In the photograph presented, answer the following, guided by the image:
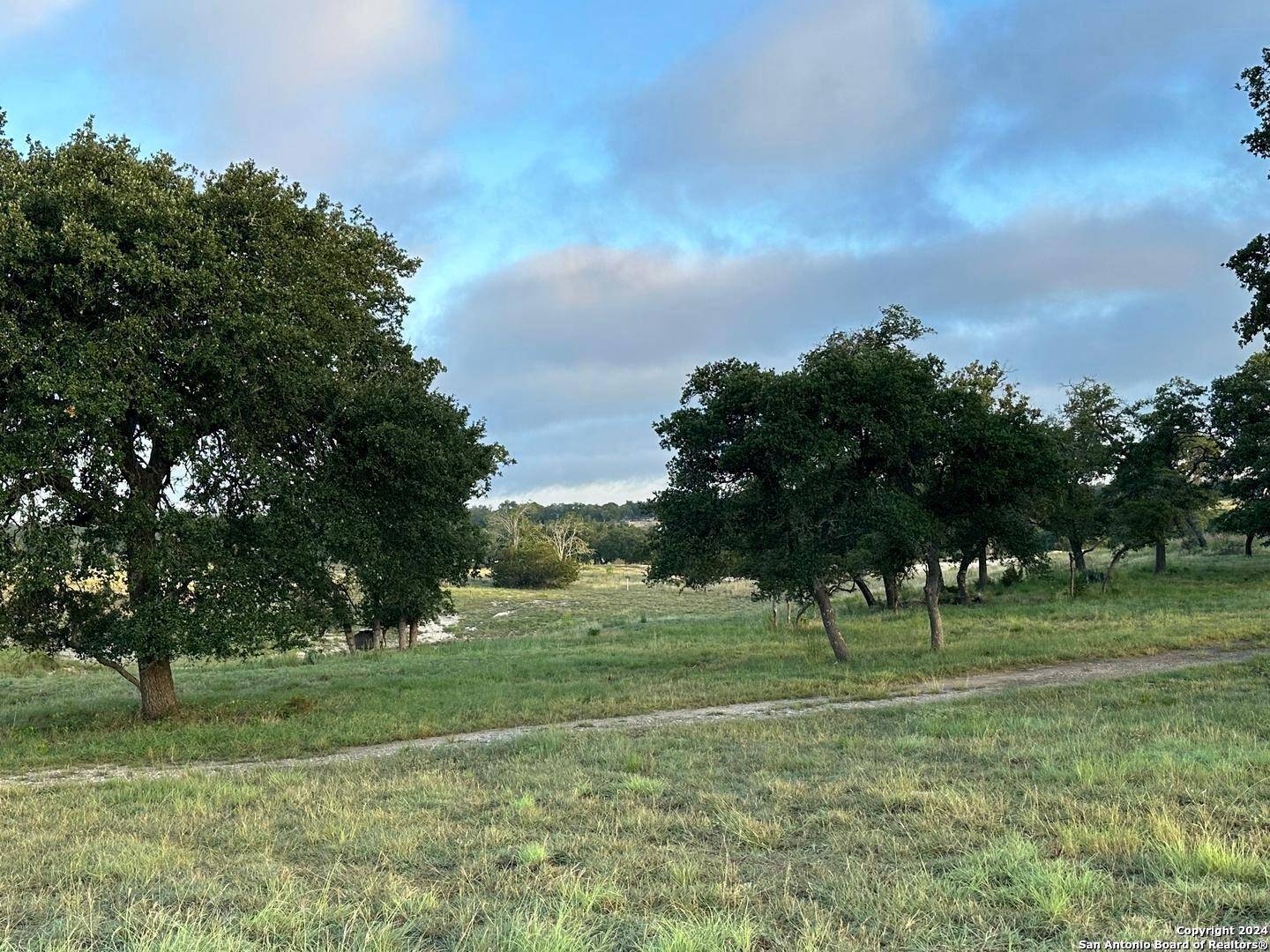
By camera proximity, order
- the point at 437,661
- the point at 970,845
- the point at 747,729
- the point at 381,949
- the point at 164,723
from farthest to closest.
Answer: the point at 437,661 < the point at 164,723 < the point at 747,729 < the point at 970,845 < the point at 381,949

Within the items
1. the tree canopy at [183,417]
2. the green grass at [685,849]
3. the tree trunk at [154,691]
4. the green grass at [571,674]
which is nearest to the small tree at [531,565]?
the green grass at [571,674]

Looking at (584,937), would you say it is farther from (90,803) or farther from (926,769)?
(90,803)

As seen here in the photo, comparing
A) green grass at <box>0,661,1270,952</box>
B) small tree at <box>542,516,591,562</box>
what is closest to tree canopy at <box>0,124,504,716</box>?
green grass at <box>0,661,1270,952</box>

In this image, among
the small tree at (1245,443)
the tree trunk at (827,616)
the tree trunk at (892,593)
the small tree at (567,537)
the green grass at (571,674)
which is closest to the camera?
the green grass at (571,674)

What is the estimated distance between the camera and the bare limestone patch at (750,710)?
1368 cm

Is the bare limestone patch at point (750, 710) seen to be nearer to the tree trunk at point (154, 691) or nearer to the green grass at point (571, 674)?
the green grass at point (571, 674)

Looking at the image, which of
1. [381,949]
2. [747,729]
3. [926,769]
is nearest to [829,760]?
[926,769]

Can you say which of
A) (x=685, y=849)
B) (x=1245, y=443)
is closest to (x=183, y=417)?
(x=685, y=849)

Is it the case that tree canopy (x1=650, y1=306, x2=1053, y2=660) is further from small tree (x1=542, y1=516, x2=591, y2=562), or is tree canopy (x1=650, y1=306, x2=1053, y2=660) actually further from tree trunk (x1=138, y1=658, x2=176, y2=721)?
small tree (x1=542, y1=516, x2=591, y2=562)

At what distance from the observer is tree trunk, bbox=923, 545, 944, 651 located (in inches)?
1025

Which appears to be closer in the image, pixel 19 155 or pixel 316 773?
pixel 316 773

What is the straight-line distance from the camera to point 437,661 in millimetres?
30422

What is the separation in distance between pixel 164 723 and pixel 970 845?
56.8ft

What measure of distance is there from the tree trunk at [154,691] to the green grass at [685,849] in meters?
6.72
